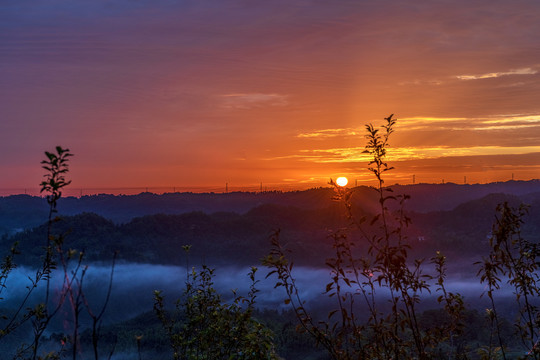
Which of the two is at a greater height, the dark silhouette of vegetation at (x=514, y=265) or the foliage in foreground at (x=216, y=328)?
the dark silhouette of vegetation at (x=514, y=265)

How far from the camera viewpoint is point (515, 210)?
8.10 m

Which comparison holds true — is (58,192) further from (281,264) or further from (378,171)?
(378,171)

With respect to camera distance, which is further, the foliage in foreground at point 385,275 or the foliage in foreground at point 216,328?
the foliage in foreground at point 216,328

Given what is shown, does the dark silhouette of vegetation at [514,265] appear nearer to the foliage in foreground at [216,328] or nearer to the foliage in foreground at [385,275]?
the foliage in foreground at [385,275]

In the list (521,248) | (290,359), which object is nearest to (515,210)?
(521,248)

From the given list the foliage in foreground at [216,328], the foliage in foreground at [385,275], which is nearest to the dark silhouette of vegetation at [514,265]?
the foliage in foreground at [385,275]

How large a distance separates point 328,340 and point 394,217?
2221 mm

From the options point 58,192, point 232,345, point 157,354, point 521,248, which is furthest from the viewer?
point 157,354

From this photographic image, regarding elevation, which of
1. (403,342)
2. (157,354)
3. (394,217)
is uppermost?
(394,217)

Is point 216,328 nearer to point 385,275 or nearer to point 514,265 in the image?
point 385,275

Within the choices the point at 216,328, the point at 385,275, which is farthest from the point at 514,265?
the point at 216,328

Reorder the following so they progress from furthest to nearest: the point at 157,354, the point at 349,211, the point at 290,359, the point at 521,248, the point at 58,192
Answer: the point at 157,354
the point at 290,359
the point at 521,248
the point at 349,211
the point at 58,192

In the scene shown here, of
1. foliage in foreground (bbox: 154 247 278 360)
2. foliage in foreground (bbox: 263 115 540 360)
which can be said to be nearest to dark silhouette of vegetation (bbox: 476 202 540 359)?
foliage in foreground (bbox: 263 115 540 360)

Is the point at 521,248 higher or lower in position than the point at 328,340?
higher
